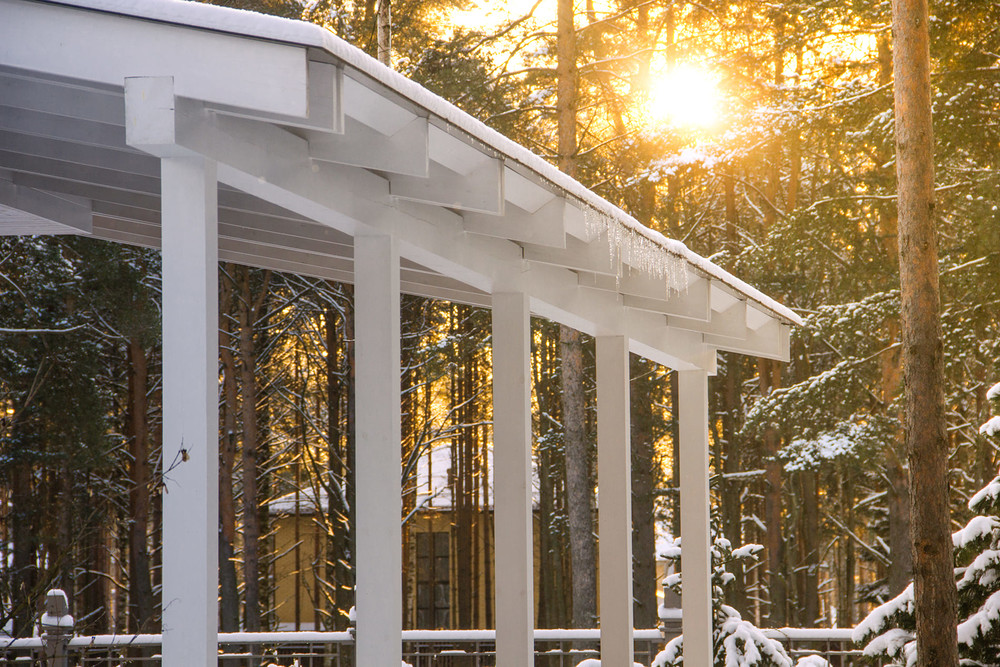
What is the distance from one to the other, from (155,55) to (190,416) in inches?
38.3

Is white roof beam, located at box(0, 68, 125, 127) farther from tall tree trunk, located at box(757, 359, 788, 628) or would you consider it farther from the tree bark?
tall tree trunk, located at box(757, 359, 788, 628)

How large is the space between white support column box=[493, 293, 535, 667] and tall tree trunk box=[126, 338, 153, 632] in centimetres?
1105

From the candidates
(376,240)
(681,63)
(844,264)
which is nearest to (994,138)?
(844,264)

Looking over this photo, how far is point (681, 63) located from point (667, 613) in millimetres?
8083

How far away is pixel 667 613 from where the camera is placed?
7816mm

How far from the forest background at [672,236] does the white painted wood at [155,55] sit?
322 inches

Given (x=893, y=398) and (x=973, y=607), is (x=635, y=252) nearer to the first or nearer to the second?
(x=973, y=607)

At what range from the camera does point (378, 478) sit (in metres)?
3.50

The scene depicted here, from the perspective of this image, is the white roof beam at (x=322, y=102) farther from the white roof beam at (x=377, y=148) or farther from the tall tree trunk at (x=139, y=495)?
the tall tree trunk at (x=139, y=495)

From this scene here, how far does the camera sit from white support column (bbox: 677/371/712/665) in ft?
22.3

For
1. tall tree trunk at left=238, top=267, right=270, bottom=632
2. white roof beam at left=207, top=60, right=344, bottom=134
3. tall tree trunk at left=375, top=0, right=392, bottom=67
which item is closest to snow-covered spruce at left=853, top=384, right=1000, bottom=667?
white roof beam at left=207, top=60, right=344, bottom=134

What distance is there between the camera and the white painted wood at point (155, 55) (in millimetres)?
2664

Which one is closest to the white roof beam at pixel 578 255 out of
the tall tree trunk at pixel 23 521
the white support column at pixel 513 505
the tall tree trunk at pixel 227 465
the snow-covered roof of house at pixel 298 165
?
the snow-covered roof of house at pixel 298 165

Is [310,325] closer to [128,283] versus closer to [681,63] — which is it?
[128,283]
